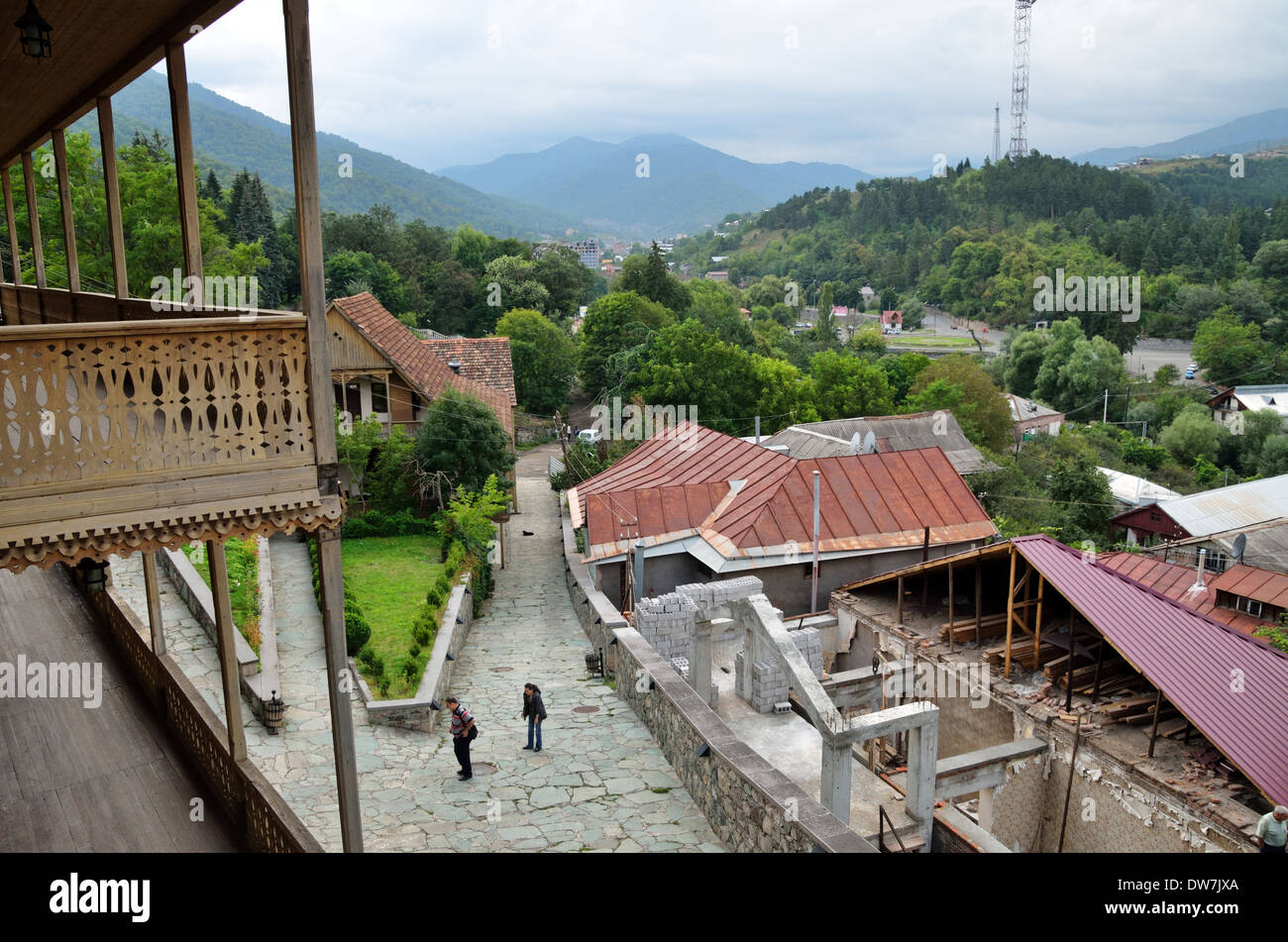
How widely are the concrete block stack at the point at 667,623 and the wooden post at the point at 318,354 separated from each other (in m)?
9.63

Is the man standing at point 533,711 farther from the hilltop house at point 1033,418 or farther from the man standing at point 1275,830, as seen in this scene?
the hilltop house at point 1033,418

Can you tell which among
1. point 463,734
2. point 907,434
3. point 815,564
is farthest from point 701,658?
point 907,434

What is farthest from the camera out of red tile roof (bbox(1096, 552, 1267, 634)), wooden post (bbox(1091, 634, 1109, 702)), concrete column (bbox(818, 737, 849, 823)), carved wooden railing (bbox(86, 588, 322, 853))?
red tile roof (bbox(1096, 552, 1267, 634))

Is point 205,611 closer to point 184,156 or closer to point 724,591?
point 724,591

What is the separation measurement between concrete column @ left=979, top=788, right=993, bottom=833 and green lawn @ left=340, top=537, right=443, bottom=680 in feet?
28.5

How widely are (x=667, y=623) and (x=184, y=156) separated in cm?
1111

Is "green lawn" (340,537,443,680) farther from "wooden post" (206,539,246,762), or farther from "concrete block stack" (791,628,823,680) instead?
"wooden post" (206,539,246,762)

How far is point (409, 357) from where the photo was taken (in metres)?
29.7

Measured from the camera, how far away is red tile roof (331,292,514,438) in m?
28.1

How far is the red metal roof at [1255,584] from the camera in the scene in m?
22.0

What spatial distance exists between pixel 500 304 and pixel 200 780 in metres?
58.2

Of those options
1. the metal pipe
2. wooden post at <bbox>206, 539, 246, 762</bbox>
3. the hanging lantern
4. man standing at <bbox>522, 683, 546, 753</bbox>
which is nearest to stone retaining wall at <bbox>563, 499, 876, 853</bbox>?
man standing at <bbox>522, 683, 546, 753</bbox>

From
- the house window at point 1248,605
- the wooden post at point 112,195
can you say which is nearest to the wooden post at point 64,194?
the wooden post at point 112,195
